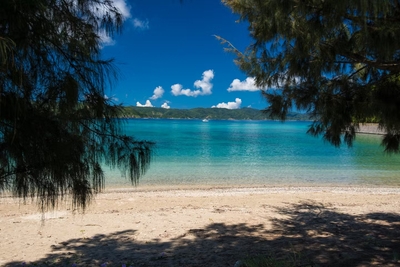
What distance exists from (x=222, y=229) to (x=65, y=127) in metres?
3.94

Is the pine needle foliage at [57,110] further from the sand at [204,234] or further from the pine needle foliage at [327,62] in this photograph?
the pine needle foliage at [327,62]

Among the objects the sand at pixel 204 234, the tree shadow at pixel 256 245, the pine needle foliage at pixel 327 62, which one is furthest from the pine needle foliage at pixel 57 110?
the tree shadow at pixel 256 245

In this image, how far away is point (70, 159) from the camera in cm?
180

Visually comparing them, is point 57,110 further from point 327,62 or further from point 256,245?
point 256,245

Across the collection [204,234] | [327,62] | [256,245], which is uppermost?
Answer: [327,62]

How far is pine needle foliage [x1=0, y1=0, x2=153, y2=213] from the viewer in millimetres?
1490

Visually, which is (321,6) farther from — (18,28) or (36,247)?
(36,247)

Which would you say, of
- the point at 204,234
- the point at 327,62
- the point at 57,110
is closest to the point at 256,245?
the point at 204,234

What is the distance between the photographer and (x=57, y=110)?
Answer: 1.77 m

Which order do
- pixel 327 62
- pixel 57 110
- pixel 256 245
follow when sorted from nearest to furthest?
pixel 57 110
pixel 327 62
pixel 256 245

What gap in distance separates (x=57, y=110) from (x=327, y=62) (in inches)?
112

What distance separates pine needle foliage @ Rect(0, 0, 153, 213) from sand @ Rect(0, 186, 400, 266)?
0.75 meters

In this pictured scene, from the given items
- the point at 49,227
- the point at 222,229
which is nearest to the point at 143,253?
the point at 222,229

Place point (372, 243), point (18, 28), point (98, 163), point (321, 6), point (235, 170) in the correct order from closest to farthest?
1. point (18, 28)
2. point (98, 163)
3. point (321, 6)
4. point (372, 243)
5. point (235, 170)
